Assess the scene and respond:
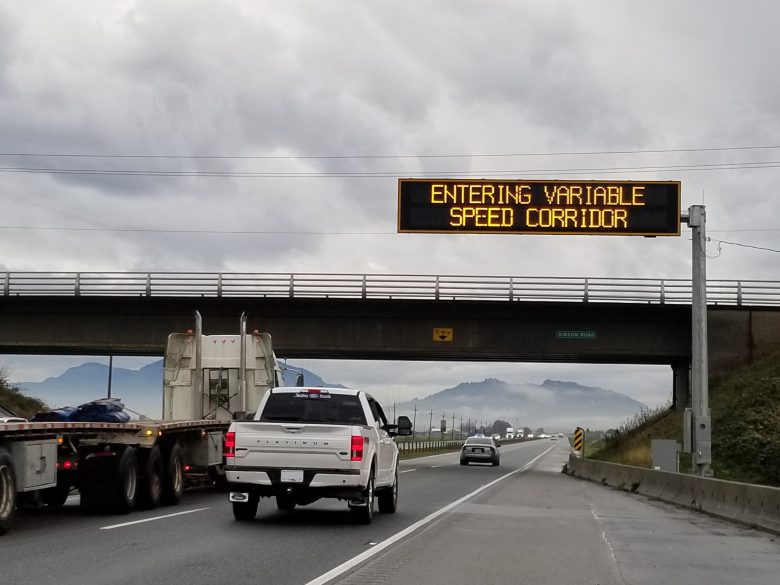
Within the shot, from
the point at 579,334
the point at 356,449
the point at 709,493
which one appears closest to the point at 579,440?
the point at 579,334

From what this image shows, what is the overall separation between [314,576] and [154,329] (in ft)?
117

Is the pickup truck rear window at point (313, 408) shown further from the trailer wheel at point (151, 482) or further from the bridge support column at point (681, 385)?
the bridge support column at point (681, 385)

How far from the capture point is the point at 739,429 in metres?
36.8

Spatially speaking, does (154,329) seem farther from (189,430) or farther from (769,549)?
Result: (769,549)

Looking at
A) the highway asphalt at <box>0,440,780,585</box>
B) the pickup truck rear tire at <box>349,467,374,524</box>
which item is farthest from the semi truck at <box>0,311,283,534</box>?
the pickup truck rear tire at <box>349,467,374,524</box>

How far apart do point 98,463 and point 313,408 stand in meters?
3.43

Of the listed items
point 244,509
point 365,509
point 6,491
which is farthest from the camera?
point 244,509

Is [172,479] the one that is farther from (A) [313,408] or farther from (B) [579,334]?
(B) [579,334]

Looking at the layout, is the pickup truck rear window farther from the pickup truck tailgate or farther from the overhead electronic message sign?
the overhead electronic message sign

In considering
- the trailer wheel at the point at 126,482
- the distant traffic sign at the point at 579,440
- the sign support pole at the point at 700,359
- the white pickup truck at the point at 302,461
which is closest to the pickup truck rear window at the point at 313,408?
the white pickup truck at the point at 302,461

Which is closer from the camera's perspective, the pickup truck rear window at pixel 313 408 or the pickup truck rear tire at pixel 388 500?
the pickup truck rear window at pixel 313 408

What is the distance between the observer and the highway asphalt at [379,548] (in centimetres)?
1002

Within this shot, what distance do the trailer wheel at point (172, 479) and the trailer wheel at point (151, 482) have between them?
0.52 meters

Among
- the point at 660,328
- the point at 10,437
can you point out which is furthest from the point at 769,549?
the point at 660,328
